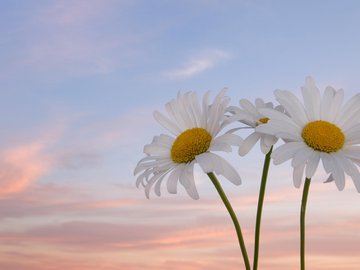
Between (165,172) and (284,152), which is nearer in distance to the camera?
(284,152)

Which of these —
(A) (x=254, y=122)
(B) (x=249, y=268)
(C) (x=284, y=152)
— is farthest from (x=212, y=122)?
(B) (x=249, y=268)

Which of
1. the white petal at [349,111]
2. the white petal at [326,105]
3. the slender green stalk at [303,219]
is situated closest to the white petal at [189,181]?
the slender green stalk at [303,219]

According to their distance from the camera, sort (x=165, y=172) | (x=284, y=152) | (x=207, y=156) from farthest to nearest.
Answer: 1. (x=165, y=172)
2. (x=207, y=156)
3. (x=284, y=152)

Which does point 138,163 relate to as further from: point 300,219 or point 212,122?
point 300,219

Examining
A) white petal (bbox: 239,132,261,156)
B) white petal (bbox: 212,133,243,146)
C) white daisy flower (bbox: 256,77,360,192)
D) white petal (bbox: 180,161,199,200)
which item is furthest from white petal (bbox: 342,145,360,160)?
white petal (bbox: 180,161,199,200)

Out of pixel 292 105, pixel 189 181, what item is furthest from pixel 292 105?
pixel 189 181

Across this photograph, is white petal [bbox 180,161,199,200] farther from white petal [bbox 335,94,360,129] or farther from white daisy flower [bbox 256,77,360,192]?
white petal [bbox 335,94,360,129]

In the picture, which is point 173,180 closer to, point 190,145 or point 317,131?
point 190,145

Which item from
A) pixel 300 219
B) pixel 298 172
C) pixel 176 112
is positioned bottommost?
pixel 300 219

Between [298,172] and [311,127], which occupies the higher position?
[311,127]
